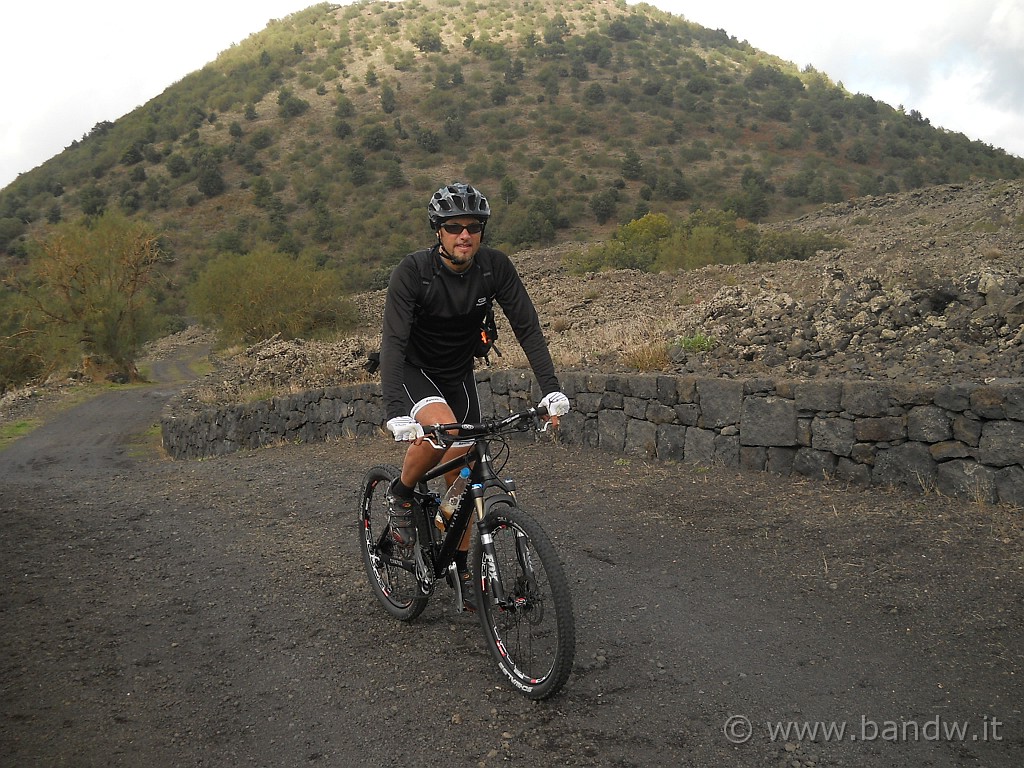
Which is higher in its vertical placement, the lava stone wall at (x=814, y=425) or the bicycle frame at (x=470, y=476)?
the bicycle frame at (x=470, y=476)

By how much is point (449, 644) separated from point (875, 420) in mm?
4381

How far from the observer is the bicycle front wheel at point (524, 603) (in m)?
3.41

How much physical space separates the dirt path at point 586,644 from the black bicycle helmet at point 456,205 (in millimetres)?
2139

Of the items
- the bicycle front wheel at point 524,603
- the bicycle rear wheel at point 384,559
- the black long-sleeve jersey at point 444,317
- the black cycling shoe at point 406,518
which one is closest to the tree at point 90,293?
the bicycle rear wheel at point 384,559

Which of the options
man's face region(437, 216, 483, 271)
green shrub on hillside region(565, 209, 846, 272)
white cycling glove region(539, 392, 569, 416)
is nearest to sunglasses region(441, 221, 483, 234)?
man's face region(437, 216, 483, 271)

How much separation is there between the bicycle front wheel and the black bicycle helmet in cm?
134

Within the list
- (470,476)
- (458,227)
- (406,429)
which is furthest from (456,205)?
(470,476)

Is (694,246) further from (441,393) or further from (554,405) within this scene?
(554,405)

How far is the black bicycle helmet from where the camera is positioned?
3949 mm

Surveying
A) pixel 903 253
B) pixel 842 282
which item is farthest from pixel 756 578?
pixel 903 253

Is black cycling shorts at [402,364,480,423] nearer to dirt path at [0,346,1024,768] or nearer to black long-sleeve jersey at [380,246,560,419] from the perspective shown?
black long-sleeve jersey at [380,246,560,419]

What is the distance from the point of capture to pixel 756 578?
5207 mm

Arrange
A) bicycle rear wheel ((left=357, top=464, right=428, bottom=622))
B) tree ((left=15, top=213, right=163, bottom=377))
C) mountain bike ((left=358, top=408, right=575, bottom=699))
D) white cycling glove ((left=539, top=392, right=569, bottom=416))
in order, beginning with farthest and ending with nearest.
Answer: tree ((left=15, top=213, right=163, bottom=377)), bicycle rear wheel ((left=357, top=464, right=428, bottom=622)), white cycling glove ((left=539, top=392, right=569, bottom=416)), mountain bike ((left=358, top=408, right=575, bottom=699))

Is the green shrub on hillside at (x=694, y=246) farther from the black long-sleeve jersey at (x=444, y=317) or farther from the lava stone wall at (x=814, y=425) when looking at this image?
the black long-sleeve jersey at (x=444, y=317)
